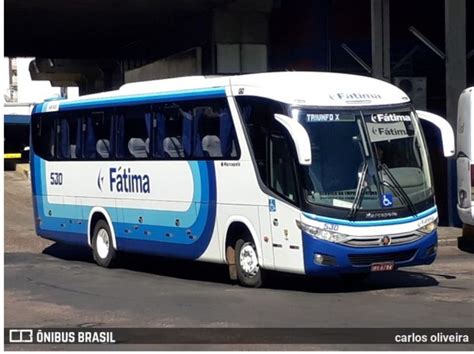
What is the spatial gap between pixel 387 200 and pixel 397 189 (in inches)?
10.3

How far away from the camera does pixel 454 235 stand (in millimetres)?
20984

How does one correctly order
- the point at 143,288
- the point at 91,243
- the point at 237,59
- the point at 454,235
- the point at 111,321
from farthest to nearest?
1. the point at 237,59
2. the point at 454,235
3. the point at 91,243
4. the point at 143,288
5. the point at 111,321

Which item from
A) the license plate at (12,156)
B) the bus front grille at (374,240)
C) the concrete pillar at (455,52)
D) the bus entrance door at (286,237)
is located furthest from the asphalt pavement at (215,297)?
the license plate at (12,156)

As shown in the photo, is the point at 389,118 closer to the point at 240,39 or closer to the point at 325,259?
the point at 325,259

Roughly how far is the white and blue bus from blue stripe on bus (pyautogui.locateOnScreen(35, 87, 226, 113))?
29mm

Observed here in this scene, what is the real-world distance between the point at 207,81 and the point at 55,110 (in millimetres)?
5218

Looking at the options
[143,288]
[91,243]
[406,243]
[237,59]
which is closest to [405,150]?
[406,243]

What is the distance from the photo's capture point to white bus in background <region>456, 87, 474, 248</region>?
17812mm

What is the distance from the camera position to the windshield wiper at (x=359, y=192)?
1345 cm

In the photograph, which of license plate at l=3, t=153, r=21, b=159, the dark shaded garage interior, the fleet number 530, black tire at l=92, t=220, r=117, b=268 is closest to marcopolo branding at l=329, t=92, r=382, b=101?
black tire at l=92, t=220, r=117, b=268

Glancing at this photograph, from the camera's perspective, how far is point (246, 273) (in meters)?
14.7

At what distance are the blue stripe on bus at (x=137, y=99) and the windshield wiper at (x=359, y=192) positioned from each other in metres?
2.63

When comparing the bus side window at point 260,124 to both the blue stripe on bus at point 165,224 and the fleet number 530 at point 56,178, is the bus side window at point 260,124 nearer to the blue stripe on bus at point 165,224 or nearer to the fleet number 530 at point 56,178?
the blue stripe on bus at point 165,224

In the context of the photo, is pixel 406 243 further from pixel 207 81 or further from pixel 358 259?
pixel 207 81
